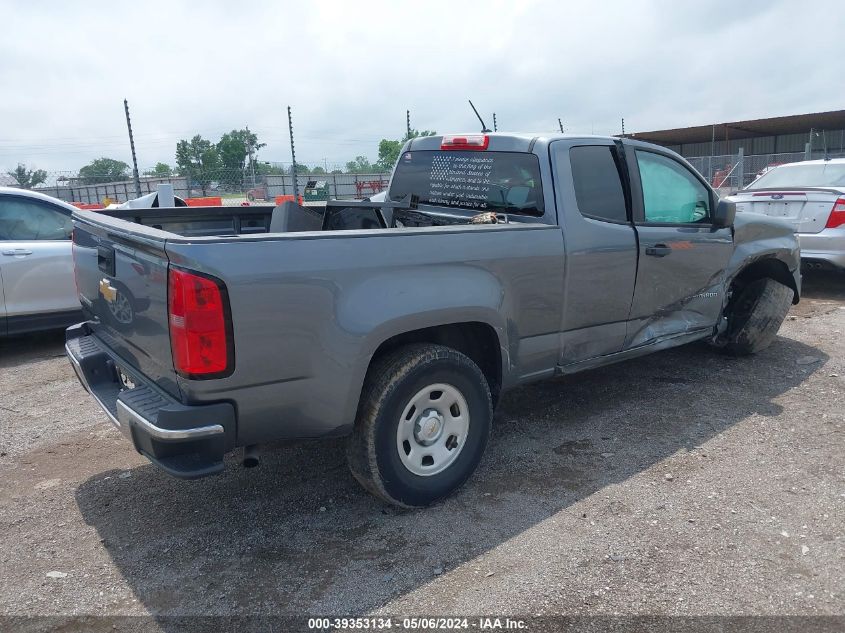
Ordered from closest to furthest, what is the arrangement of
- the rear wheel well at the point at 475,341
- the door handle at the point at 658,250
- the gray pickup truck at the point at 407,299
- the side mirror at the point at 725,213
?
1. the gray pickup truck at the point at 407,299
2. the rear wheel well at the point at 475,341
3. the door handle at the point at 658,250
4. the side mirror at the point at 725,213

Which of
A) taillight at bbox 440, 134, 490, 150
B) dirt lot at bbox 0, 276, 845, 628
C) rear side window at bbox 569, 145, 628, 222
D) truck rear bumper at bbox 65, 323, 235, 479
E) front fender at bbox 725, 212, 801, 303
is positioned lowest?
dirt lot at bbox 0, 276, 845, 628

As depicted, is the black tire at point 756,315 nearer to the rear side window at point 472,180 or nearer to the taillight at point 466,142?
the rear side window at point 472,180

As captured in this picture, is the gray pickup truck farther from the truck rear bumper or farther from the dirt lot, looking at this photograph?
the dirt lot

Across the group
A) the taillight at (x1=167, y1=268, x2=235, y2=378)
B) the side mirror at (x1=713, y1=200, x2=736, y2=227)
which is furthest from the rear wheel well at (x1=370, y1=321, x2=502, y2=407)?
the side mirror at (x1=713, y1=200, x2=736, y2=227)

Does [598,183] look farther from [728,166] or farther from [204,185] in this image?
[728,166]

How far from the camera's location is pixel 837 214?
24.4 feet

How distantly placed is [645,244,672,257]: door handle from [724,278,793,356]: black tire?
Result: 65.3 inches

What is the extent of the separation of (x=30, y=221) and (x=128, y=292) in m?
4.30

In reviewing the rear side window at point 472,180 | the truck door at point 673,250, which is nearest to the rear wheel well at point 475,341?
the rear side window at point 472,180

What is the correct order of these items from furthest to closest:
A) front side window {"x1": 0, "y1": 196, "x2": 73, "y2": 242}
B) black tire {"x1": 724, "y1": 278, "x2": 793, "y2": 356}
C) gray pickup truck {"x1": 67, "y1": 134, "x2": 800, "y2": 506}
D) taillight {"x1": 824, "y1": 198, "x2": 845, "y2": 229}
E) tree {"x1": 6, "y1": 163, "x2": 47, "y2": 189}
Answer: tree {"x1": 6, "y1": 163, "x2": 47, "y2": 189}, taillight {"x1": 824, "y1": 198, "x2": 845, "y2": 229}, front side window {"x1": 0, "y1": 196, "x2": 73, "y2": 242}, black tire {"x1": 724, "y1": 278, "x2": 793, "y2": 356}, gray pickup truck {"x1": 67, "y1": 134, "x2": 800, "y2": 506}

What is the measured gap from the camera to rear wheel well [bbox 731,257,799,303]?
5.48 m

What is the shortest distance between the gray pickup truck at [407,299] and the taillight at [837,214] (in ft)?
10.7

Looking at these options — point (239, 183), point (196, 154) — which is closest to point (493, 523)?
point (239, 183)

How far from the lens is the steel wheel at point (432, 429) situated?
3.18 metres
